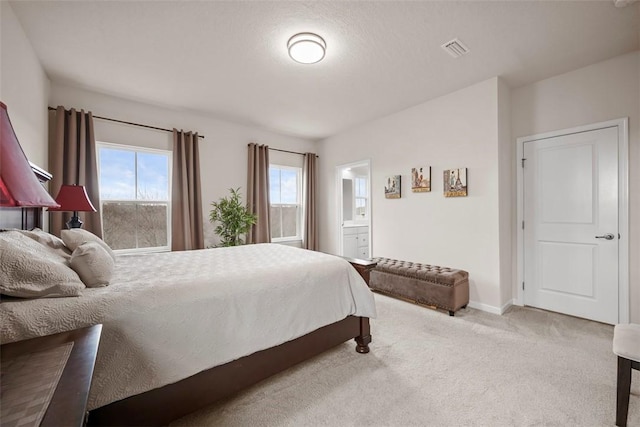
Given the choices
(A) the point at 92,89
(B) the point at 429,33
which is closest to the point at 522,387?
(B) the point at 429,33

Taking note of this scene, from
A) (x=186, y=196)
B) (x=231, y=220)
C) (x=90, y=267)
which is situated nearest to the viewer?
(x=90, y=267)

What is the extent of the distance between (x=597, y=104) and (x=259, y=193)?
177 inches

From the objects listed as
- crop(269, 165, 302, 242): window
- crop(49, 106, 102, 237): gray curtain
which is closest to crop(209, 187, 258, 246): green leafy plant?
crop(269, 165, 302, 242): window

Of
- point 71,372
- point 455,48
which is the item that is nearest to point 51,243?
point 71,372

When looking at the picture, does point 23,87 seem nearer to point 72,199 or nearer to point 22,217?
point 72,199

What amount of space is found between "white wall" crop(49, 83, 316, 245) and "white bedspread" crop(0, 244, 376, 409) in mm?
2239

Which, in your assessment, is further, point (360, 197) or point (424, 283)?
point (360, 197)

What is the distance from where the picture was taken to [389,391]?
1.78m

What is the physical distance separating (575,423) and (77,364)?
7.84ft

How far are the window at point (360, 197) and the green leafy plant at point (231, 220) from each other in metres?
2.91

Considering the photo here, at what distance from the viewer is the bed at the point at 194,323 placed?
1.20m

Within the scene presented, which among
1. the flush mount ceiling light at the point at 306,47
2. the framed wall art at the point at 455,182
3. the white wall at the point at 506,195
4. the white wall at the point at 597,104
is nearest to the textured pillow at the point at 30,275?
the flush mount ceiling light at the point at 306,47

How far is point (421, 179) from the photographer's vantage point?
3828 millimetres

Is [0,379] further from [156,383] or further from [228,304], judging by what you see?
[228,304]
